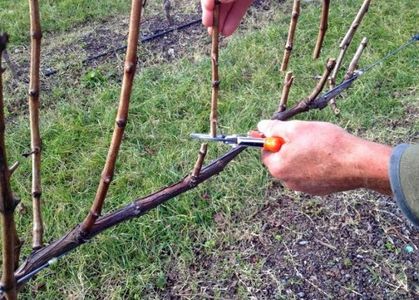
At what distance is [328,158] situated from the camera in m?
1.29

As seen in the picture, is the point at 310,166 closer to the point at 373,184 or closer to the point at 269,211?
the point at 373,184

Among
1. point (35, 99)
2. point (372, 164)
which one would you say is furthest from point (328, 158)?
point (35, 99)

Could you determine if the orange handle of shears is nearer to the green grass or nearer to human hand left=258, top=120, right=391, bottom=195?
human hand left=258, top=120, right=391, bottom=195

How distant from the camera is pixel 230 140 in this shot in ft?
4.56

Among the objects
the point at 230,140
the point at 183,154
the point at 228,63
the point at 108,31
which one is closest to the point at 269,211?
the point at 183,154

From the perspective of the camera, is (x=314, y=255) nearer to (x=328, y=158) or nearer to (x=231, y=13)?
(x=328, y=158)

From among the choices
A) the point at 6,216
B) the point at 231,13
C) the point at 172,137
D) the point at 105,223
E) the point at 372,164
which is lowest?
the point at 172,137

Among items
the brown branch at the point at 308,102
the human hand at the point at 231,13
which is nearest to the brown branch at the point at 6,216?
the human hand at the point at 231,13

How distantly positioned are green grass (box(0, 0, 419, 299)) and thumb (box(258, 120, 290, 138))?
0.98 meters

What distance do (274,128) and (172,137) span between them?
5.58 ft

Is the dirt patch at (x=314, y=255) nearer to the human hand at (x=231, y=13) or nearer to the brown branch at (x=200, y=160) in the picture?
the brown branch at (x=200, y=160)

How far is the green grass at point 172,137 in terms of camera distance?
2.28 metres

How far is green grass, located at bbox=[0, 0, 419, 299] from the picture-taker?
228 cm

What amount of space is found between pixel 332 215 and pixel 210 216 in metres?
0.58
